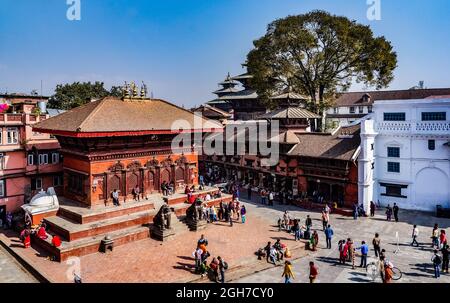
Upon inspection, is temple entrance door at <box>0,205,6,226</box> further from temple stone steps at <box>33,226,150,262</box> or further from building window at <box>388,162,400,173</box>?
building window at <box>388,162,400,173</box>

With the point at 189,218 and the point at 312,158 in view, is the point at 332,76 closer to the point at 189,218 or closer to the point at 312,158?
the point at 312,158

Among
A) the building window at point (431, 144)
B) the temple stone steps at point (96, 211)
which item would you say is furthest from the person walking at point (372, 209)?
the temple stone steps at point (96, 211)

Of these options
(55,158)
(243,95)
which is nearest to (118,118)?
(55,158)

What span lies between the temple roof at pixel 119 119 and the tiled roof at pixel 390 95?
30014 mm

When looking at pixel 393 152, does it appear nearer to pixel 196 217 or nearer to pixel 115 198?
pixel 196 217

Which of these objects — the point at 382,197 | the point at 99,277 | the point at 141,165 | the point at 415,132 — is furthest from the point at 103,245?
the point at 415,132

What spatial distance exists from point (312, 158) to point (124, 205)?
14.8 meters

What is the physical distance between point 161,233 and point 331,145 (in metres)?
15.2

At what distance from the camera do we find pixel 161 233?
20109 mm

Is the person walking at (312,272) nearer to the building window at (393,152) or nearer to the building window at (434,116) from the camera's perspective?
the building window at (393,152)

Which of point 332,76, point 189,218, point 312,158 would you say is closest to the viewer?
point 189,218

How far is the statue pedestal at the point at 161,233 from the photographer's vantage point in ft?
65.8

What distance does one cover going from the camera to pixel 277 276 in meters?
15.9

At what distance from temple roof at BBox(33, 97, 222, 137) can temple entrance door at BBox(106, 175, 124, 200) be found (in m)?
3.15
